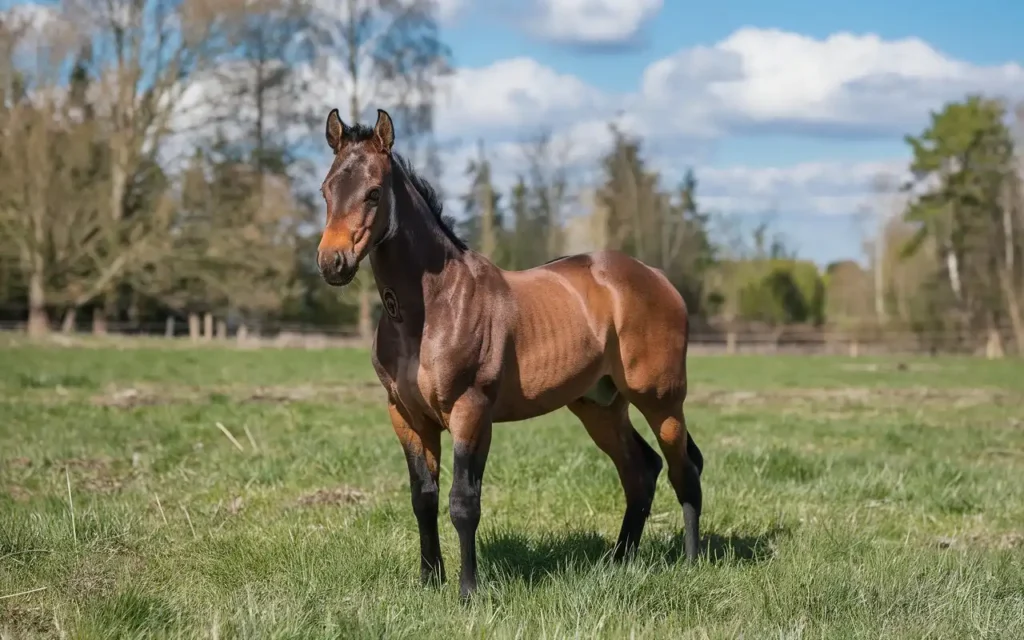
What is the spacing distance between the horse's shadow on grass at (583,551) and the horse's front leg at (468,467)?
8.7 inches

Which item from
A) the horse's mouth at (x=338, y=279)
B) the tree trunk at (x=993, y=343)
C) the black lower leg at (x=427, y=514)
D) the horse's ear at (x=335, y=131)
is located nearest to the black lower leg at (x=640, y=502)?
the black lower leg at (x=427, y=514)

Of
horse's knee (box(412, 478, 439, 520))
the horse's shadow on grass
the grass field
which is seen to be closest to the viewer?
the grass field

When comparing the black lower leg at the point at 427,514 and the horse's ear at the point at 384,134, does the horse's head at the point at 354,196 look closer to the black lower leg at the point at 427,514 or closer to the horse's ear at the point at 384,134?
the horse's ear at the point at 384,134

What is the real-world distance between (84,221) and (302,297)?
42.9 feet

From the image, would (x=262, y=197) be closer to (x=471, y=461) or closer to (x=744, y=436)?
(x=744, y=436)

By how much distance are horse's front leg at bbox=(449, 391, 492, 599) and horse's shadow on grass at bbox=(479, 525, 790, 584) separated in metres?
0.22

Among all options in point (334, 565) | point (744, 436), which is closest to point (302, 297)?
point (744, 436)

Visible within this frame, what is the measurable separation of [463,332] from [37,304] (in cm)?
3474

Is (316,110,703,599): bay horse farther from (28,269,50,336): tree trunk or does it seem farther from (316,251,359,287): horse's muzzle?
(28,269,50,336): tree trunk

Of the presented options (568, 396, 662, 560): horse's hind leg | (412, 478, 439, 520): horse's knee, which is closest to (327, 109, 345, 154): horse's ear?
(412, 478, 439, 520): horse's knee

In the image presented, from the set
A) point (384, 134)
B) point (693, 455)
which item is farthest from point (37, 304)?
point (384, 134)

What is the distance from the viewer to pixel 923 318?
52656 mm

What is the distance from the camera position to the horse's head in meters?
4.42

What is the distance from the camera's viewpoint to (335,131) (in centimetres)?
484
